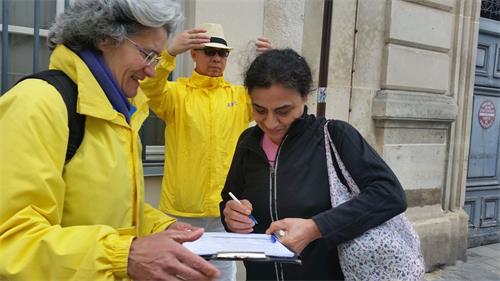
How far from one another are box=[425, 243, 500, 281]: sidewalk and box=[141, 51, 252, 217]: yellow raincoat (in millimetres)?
3070

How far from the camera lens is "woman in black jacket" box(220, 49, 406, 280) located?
169cm

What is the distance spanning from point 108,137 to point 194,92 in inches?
75.3

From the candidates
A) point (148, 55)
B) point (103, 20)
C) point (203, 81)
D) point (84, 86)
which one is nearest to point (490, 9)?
point (203, 81)

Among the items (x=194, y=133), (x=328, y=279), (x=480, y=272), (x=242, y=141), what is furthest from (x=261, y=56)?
(x=480, y=272)

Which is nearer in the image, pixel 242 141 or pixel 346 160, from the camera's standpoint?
pixel 346 160

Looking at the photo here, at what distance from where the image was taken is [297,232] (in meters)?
1.65

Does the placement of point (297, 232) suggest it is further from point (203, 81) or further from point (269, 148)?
point (203, 81)

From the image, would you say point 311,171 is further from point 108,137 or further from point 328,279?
point 108,137

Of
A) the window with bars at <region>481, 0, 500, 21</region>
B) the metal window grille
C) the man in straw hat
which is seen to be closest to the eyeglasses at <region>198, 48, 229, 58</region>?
the man in straw hat

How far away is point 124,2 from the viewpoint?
1.55 m

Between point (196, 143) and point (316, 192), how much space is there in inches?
63.3

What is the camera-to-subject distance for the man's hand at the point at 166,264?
1.28 metres

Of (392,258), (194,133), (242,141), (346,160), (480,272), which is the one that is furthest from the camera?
(480,272)

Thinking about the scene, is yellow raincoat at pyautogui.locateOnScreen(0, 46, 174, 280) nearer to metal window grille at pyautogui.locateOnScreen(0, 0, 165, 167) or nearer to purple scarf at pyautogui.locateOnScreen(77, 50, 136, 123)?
purple scarf at pyautogui.locateOnScreen(77, 50, 136, 123)
